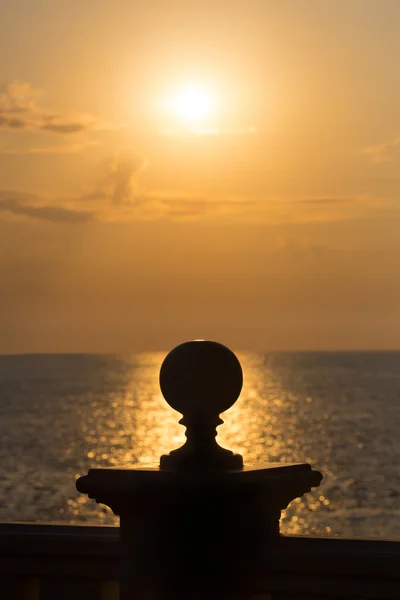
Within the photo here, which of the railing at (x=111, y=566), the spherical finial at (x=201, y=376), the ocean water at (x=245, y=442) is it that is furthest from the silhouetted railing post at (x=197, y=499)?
the ocean water at (x=245, y=442)

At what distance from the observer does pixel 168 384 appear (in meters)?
3.23

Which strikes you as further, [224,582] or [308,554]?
[308,554]

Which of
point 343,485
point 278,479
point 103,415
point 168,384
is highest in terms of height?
point 103,415

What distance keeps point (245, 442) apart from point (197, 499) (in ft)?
268

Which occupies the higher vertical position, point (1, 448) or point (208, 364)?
point (1, 448)

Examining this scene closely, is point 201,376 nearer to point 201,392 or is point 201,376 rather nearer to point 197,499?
point 201,392

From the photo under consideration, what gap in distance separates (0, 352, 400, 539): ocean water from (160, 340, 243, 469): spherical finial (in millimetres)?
24364

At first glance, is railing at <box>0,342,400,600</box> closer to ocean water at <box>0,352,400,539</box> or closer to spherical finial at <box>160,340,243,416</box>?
spherical finial at <box>160,340,243,416</box>

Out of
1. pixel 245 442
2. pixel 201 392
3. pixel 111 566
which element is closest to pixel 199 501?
pixel 201 392

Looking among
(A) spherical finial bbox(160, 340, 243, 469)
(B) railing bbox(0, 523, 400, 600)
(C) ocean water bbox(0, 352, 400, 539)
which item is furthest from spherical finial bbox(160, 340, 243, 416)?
(C) ocean water bbox(0, 352, 400, 539)

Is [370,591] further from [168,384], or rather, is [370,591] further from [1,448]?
[1,448]

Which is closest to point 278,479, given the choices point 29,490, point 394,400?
point 29,490

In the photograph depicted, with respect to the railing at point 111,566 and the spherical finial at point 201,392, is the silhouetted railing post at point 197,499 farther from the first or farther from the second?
the railing at point 111,566

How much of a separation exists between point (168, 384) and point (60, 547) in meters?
1.29
